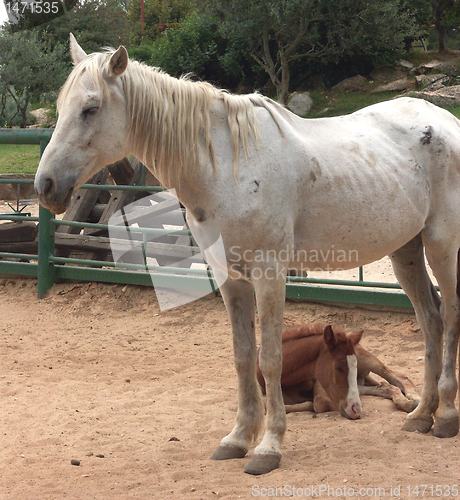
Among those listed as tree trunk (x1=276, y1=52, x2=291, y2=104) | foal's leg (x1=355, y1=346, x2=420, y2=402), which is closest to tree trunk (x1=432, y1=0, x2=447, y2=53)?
tree trunk (x1=276, y1=52, x2=291, y2=104)

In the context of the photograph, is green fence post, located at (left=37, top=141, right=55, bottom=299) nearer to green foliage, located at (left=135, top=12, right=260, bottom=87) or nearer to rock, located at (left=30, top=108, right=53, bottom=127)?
rock, located at (left=30, top=108, right=53, bottom=127)

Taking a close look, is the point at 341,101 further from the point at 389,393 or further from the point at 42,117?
the point at 389,393

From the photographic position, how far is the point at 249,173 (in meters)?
3.55

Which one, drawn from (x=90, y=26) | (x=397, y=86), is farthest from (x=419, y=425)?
(x=90, y=26)

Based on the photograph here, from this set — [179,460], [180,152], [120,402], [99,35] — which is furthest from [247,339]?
[99,35]

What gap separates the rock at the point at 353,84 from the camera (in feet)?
78.5

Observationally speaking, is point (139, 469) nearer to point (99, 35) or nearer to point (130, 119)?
point (130, 119)

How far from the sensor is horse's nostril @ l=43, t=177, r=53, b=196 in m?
3.28

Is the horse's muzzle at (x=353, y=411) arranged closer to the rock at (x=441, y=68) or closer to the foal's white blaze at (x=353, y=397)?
the foal's white blaze at (x=353, y=397)

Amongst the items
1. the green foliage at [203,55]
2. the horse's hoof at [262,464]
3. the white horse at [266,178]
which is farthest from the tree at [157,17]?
the horse's hoof at [262,464]

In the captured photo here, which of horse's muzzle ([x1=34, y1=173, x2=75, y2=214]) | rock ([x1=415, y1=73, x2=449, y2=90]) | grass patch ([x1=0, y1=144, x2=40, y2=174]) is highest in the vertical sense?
horse's muzzle ([x1=34, y1=173, x2=75, y2=214])

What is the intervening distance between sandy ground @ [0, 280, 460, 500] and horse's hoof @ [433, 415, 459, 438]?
2.2 inches

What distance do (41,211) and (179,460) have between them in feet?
12.7

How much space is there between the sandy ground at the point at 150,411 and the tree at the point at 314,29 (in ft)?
60.5
